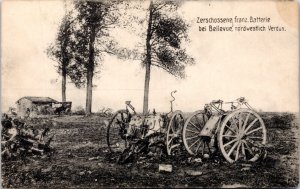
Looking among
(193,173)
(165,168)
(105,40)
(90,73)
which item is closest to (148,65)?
(105,40)

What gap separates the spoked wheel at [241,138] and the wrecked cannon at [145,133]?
705 millimetres

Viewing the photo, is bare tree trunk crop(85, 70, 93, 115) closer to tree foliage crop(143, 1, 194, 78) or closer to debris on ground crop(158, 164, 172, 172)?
tree foliage crop(143, 1, 194, 78)

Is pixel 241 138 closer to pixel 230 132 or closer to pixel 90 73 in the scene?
pixel 230 132

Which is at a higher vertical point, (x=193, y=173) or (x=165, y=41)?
(x=165, y=41)

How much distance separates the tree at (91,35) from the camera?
6.20 meters

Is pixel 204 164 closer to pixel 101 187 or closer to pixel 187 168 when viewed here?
pixel 187 168

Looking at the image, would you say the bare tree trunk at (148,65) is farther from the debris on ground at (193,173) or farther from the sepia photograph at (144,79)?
the debris on ground at (193,173)

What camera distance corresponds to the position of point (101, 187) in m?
5.68

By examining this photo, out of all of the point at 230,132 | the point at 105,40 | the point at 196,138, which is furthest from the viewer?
the point at 196,138

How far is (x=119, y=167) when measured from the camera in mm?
5879

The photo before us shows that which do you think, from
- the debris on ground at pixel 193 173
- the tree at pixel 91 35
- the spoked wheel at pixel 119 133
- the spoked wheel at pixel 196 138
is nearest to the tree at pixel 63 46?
the tree at pixel 91 35

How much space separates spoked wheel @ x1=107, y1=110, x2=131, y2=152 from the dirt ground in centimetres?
11

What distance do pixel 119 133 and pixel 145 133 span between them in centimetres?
37

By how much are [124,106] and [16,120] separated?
1.52m
